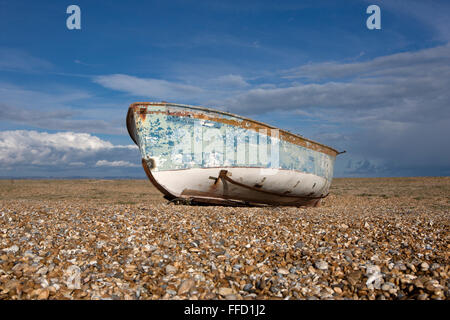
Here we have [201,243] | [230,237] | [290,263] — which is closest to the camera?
[290,263]

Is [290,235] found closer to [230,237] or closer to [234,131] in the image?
[230,237]

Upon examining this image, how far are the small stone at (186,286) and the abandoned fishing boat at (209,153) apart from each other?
6.29m

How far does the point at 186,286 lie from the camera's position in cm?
369

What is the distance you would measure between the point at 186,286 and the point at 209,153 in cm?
648

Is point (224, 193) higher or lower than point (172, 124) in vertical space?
lower

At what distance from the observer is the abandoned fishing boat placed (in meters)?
9.72

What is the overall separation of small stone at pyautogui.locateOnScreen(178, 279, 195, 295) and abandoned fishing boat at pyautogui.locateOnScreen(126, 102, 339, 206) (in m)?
6.29

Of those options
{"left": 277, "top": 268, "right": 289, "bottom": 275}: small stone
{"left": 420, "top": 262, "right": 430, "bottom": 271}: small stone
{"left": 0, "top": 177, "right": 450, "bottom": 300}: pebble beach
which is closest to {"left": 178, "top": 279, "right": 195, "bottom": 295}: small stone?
{"left": 0, "top": 177, "right": 450, "bottom": 300}: pebble beach

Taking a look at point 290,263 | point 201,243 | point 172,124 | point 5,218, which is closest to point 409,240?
point 290,263

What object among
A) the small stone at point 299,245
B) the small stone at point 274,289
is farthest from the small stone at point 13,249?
the small stone at point 299,245

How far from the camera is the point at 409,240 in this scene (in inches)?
213

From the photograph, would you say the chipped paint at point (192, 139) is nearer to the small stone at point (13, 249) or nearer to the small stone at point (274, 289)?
the small stone at point (13, 249)
